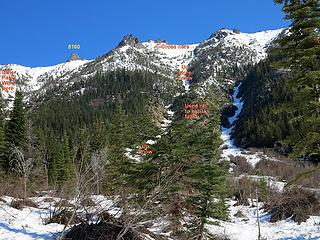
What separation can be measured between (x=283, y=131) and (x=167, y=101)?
8618 centimetres

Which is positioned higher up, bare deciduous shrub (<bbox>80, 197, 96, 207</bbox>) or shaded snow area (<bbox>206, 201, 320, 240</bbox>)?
bare deciduous shrub (<bbox>80, 197, 96, 207</bbox>)

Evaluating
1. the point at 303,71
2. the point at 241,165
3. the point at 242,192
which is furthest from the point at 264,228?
the point at 241,165

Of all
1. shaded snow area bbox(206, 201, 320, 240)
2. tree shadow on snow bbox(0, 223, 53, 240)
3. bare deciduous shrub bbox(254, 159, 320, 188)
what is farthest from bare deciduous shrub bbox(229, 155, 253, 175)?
tree shadow on snow bbox(0, 223, 53, 240)

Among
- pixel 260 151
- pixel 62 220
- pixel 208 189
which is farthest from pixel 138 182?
pixel 260 151

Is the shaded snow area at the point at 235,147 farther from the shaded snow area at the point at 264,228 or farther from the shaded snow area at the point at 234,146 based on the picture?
the shaded snow area at the point at 264,228

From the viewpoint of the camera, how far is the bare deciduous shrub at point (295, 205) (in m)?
27.1

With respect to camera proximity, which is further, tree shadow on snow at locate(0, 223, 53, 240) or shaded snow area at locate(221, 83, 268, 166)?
shaded snow area at locate(221, 83, 268, 166)

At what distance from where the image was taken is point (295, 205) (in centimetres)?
2839

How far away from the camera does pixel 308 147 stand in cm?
1416

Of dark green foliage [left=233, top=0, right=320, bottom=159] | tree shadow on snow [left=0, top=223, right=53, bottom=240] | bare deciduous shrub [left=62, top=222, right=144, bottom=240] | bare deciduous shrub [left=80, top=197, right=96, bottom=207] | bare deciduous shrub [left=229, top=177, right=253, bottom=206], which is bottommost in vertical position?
bare deciduous shrub [left=229, top=177, right=253, bottom=206]

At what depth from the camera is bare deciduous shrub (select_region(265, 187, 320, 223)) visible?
89.0 feet

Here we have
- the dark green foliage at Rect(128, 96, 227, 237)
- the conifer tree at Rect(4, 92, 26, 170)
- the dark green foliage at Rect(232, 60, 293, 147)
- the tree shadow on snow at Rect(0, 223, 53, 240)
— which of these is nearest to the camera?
the tree shadow on snow at Rect(0, 223, 53, 240)

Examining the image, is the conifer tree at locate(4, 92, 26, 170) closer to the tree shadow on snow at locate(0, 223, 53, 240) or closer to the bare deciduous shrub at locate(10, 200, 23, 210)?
the bare deciduous shrub at locate(10, 200, 23, 210)

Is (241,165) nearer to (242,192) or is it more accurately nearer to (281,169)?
(281,169)
